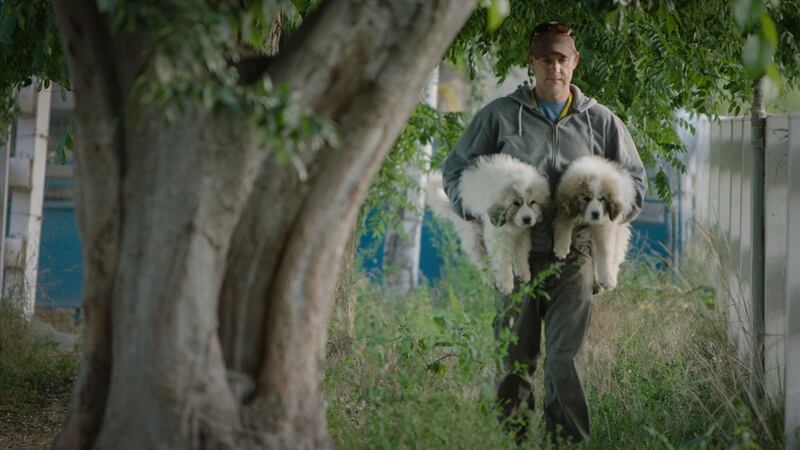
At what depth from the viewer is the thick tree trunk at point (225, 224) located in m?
3.75

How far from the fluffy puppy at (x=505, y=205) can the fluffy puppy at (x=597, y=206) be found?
136mm

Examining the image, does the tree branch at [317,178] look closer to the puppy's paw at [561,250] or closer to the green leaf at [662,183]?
the puppy's paw at [561,250]

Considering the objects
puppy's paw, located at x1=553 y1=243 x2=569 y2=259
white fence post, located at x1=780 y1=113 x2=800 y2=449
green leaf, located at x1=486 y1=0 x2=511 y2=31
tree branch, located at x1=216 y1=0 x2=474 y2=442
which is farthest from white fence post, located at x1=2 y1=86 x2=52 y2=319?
green leaf, located at x1=486 y1=0 x2=511 y2=31

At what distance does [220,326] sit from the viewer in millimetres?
3885

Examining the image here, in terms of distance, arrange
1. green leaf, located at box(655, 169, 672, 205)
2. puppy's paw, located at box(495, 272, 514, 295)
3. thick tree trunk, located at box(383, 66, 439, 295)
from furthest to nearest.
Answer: thick tree trunk, located at box(383, 66, 439, 295) < green leaf, located at box(655, 169, 672, 205) < puppy's paw, located at box(495, 272, 514, 295)

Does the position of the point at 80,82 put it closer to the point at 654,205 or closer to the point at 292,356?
the point at 292,356

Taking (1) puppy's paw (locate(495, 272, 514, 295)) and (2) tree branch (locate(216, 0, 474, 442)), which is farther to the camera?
(1) puppy's paw (locate(495, 272, 514, 295))

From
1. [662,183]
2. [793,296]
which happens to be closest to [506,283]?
[793,296]

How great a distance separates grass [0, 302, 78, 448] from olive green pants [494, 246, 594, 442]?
2825mm

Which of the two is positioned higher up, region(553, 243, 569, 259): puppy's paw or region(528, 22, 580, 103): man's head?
region(528, 22, 580, 103): man's head

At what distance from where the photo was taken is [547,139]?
5852 millimetres

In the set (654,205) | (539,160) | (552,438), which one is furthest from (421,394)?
(654,205)

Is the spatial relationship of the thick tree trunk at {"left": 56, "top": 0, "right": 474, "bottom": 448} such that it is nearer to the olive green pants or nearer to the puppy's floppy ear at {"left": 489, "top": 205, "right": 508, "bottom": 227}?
the puppy's floppy ear at {"left": 489, "top": 205, "right": 508, "bottom": 227}

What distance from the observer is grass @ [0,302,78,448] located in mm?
6945
